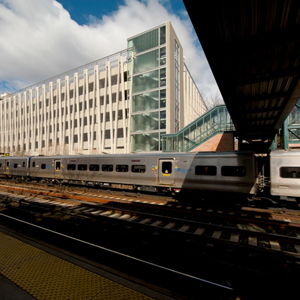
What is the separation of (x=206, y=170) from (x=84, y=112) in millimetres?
34596

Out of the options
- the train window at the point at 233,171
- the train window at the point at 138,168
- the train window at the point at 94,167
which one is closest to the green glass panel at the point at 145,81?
the train window at the point at 94,167

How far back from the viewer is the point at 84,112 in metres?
39.9

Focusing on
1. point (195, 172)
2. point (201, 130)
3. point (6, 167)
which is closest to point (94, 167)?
point (195, 172)

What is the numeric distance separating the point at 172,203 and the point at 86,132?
108 feet

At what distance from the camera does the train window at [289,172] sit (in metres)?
9.23

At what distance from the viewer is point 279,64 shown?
6.02 m

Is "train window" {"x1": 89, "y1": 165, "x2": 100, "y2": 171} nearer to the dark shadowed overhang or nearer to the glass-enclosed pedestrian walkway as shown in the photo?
the dark shadowed overhang

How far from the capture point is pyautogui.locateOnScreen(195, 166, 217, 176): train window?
1084cm

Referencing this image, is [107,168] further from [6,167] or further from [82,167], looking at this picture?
[6,167]

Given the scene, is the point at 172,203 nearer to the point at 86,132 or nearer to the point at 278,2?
the point at 278,2

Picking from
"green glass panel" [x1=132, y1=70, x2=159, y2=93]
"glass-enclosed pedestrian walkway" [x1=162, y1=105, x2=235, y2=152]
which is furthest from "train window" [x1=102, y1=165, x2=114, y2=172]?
"green glass panel" [x1=132, y1=70, x2=159, y2=93]

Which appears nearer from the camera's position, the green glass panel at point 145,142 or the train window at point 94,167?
the train window at point 94,167

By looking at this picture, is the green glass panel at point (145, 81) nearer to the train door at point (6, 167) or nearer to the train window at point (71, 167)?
the train window at point (71, 167)

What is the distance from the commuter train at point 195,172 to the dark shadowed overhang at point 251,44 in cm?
328
